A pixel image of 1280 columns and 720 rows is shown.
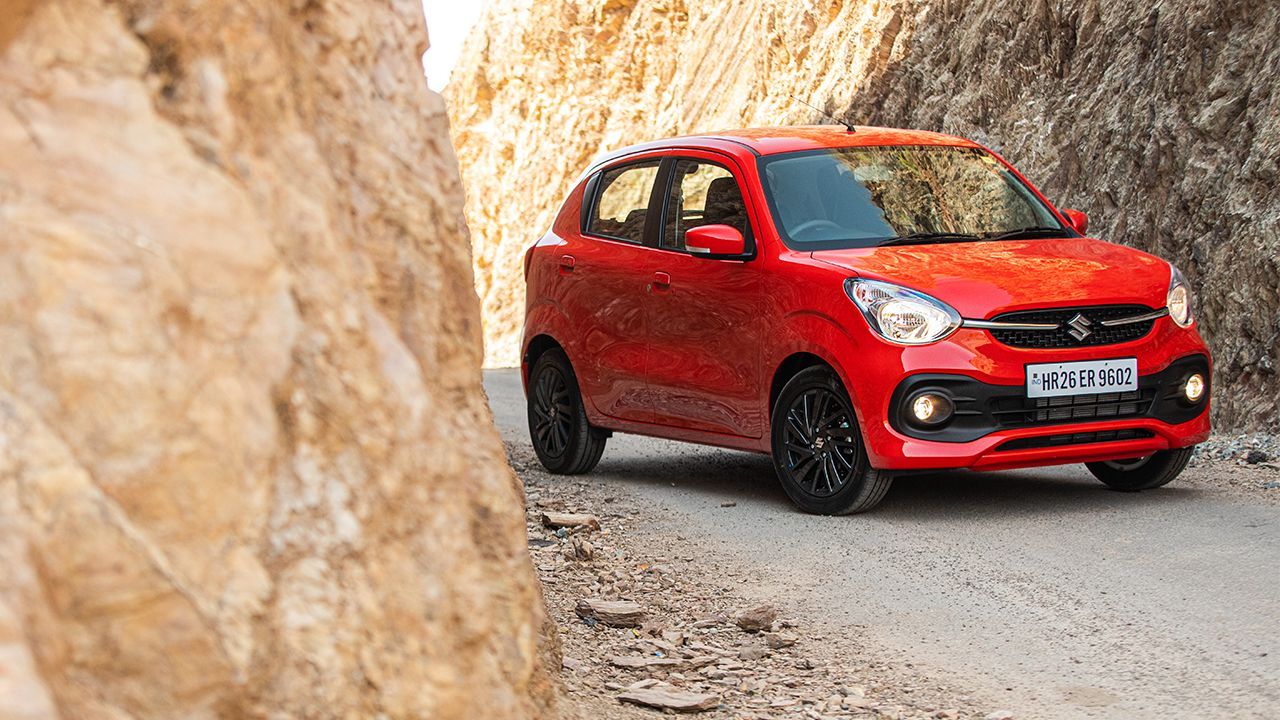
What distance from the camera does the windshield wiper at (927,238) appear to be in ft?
28.1

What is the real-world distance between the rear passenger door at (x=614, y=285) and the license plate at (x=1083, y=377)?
8.31ft

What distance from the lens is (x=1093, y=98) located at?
614 inches

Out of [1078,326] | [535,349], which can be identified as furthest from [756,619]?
[535,349]

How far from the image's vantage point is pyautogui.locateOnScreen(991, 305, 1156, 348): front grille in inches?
305

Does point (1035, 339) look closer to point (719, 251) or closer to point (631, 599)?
point (719, 251)

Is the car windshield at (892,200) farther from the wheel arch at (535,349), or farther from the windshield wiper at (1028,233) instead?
Result: the wheel arch at (535,349)

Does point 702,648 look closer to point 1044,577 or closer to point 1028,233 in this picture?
point 1044,577

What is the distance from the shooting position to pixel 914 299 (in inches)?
306

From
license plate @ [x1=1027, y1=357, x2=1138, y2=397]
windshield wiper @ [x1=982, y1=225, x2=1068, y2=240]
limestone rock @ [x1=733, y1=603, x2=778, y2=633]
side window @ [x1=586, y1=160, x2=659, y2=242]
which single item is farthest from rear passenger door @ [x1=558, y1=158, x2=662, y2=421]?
limestone rock @ [x1=733, y1=603, x2=778, y2=633]

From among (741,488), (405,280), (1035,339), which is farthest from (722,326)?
(405,280)

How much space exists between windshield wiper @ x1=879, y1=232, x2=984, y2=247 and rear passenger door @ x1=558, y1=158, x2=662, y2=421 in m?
1.54

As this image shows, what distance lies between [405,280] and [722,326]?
530 cm

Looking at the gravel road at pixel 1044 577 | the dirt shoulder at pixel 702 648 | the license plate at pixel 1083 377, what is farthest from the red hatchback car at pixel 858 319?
the dirt shoulder at pixel 702 648

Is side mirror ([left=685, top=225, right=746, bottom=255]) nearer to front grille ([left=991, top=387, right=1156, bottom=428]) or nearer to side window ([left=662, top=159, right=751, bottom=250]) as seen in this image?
side window ([left=662, top=159, right=751, bottom=250])
